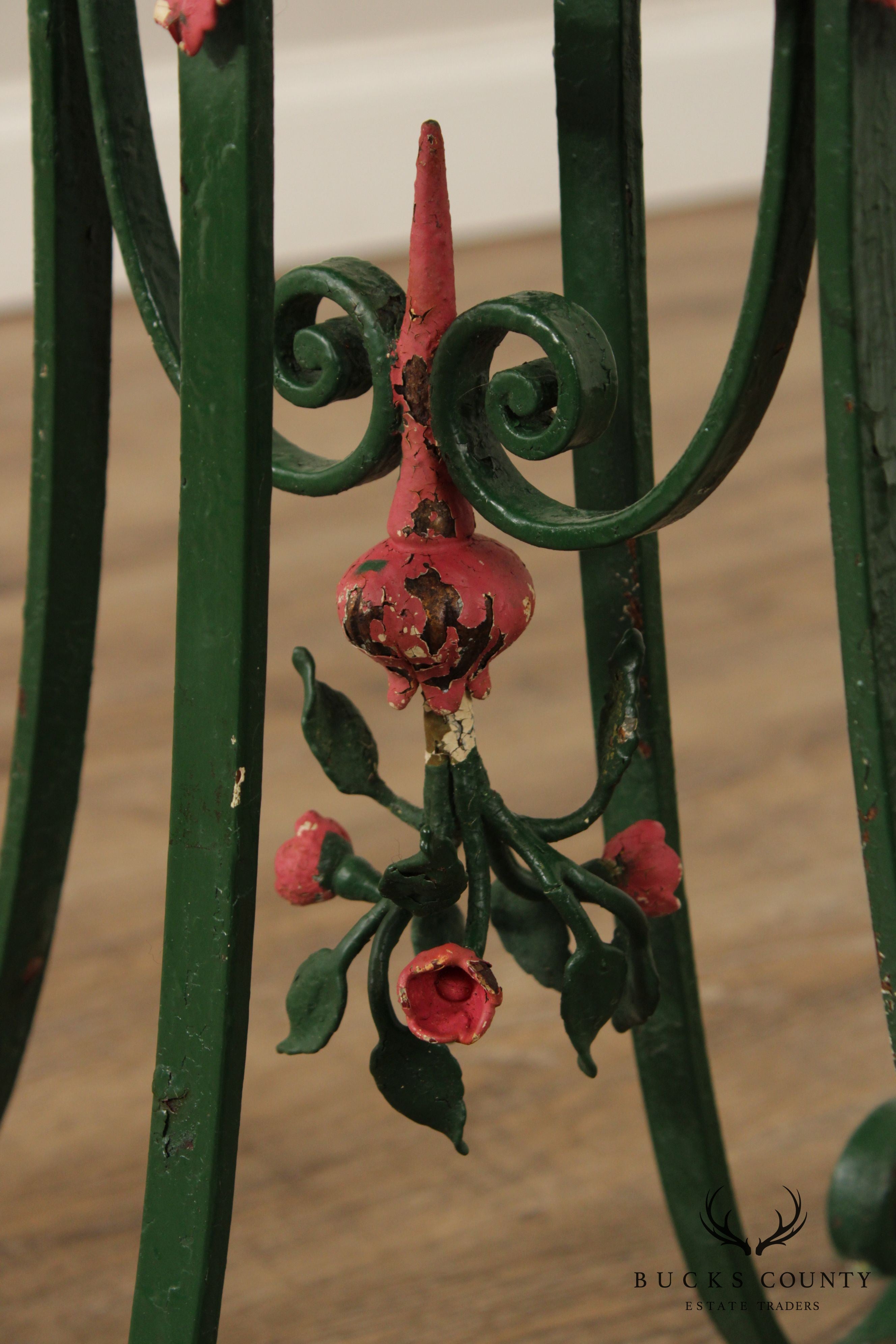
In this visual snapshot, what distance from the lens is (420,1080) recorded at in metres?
0.52

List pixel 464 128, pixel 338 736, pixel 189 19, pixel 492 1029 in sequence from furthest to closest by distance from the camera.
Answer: pixel 464 128 < pixel 492 1029 < pixel 338 736 < pixel 189 19

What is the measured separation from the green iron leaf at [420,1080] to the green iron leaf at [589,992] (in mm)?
41

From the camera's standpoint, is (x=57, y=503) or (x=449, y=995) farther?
(x=57, y=503)

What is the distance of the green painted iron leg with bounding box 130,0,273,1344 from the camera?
1.41 ft

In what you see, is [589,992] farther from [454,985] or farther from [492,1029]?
[492,1029]

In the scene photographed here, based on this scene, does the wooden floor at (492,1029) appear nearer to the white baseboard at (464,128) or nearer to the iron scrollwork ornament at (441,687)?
the iron scrollwork ornament at (441,687)

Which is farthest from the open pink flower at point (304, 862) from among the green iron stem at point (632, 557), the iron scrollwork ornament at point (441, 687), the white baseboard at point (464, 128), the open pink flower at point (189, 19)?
the white baseboard at point (464, 128)

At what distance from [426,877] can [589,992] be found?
6 centimetres

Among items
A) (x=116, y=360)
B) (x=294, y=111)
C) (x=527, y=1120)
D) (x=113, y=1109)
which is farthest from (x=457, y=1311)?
(x=294, y=111)

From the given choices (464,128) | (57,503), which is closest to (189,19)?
(57,503)

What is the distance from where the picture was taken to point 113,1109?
37.2 inches

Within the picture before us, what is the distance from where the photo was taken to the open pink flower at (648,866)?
55cm

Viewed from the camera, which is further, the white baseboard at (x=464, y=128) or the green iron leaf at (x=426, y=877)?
the white baseboard at (x=464, y=128)

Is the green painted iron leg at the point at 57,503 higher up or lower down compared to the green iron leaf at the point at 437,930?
higher up
